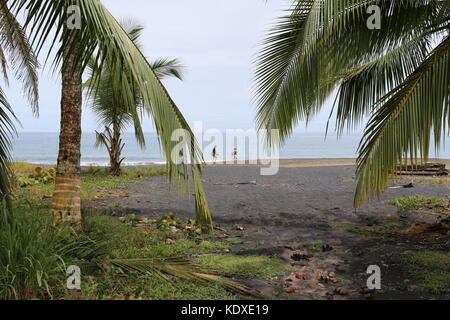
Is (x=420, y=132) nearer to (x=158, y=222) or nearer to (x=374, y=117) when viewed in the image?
(x=374, y=117)

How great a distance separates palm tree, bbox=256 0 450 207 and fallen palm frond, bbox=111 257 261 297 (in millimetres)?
1717

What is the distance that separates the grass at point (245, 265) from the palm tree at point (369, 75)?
1210 millimetres

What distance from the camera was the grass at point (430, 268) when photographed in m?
4.25

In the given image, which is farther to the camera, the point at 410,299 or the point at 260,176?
the point at 260,176

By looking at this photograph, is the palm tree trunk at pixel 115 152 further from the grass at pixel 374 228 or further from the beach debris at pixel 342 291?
the beach debris at pixel 342 291


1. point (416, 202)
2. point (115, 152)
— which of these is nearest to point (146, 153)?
point (115, 152)

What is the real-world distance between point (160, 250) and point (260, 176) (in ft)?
29.8

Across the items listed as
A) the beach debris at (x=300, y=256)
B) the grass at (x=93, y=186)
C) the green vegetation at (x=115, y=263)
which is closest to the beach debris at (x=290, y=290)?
the green vegetation at (x=115, y=263)

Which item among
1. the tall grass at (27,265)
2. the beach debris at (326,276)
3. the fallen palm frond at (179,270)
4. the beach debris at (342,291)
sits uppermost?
the tall grass at (27,265)

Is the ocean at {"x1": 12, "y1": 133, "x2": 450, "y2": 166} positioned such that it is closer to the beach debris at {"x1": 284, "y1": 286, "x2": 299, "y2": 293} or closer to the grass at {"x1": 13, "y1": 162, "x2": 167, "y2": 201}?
the grass at {"x1": 13, "y1": 162, "x2": 167, "y2": 201}

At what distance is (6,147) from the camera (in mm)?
4211

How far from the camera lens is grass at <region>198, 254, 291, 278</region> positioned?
4642mm

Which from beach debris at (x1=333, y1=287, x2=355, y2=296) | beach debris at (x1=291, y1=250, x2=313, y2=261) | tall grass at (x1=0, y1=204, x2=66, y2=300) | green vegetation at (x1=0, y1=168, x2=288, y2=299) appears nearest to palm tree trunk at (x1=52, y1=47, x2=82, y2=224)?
green vegetation at (x1=0, y1=168, x2=288, y2=299)
